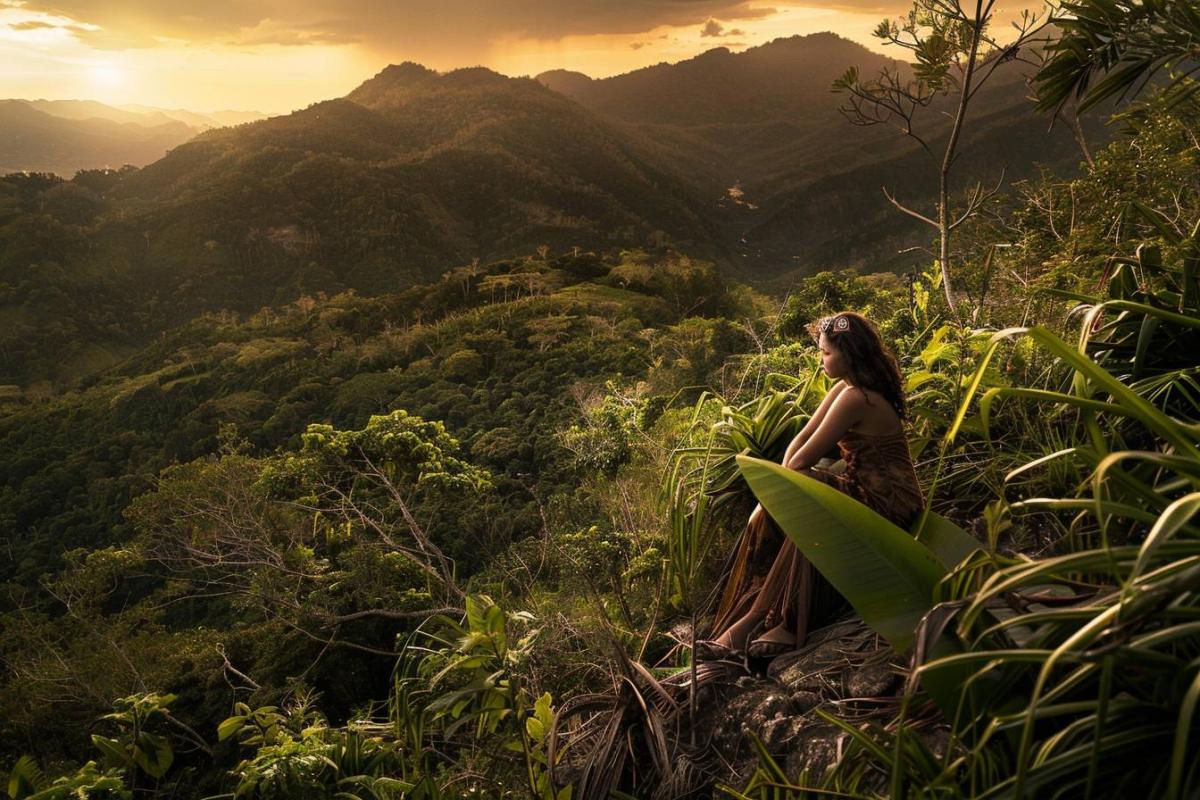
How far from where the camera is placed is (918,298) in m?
4.08

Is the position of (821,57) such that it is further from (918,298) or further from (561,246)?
(918,298)

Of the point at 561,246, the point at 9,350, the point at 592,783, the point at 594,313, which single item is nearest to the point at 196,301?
the point at 9,350

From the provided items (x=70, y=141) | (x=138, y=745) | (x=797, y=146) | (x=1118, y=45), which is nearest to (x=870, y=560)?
(x=138, y=745)

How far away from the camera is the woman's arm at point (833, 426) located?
2377 millimetres

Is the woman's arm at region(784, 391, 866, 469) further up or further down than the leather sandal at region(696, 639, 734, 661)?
further up

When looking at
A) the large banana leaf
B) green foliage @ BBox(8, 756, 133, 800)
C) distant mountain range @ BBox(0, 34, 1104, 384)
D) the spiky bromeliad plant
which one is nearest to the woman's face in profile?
the large banana leaf

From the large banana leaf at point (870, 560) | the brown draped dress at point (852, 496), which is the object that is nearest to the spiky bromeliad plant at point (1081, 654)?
the large banana leaf at point (870, 560)

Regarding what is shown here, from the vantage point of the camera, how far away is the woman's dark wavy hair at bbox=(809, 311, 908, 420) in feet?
7.80

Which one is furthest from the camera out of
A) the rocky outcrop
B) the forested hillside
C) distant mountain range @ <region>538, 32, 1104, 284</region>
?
distant mountain range @ <region>538, 32, 1104, 284</region>

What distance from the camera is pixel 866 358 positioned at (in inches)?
93.4

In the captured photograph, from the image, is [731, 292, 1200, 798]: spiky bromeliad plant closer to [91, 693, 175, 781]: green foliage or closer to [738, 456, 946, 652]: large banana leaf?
[738, 456, 946, 652]: large banana leaf

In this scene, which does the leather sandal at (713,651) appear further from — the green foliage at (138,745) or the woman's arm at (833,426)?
the green foliage at (138,745)

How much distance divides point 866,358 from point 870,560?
1061mm

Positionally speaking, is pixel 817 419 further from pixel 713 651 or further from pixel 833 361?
pixel 713 651
